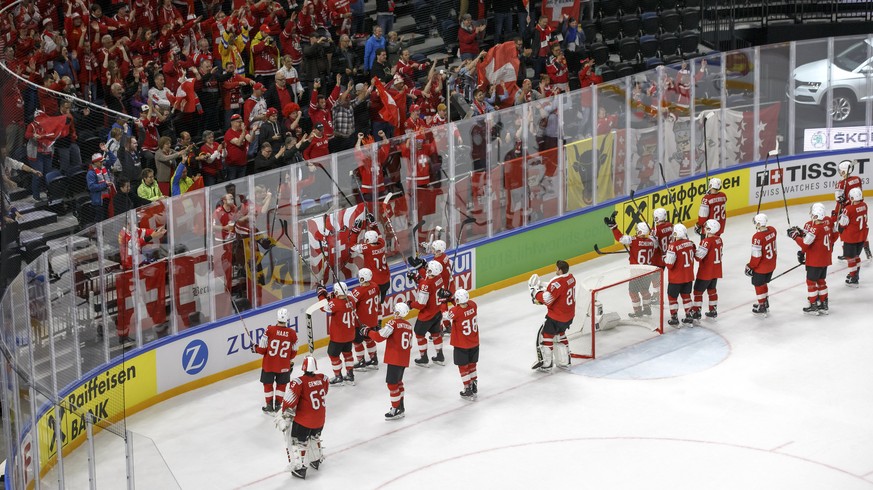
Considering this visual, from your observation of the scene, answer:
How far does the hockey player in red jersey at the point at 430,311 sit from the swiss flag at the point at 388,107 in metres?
3.84

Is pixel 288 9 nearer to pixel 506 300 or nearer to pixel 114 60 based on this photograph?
pixel 114 60

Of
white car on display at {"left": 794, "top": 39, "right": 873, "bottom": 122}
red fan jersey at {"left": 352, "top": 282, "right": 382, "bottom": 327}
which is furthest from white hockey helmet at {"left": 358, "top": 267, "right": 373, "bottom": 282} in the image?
white car on display at {"left": 794, "top": 39, "right": 873, "bottom": 122}

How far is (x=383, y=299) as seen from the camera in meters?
18.2

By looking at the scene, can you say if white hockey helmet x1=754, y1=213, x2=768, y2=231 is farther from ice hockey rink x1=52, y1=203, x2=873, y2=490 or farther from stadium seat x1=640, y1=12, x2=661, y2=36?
stadium seat x1=640, y1=12, x2=661, y2=36

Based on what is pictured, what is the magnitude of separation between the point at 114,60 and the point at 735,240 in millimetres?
9537

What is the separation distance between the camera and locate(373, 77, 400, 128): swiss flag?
20.4 meters

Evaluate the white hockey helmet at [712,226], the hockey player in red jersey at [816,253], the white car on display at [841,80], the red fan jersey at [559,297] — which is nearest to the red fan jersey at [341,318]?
the red fan jersey at [559,297]

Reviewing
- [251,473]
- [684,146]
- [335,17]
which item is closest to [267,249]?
[251,473]

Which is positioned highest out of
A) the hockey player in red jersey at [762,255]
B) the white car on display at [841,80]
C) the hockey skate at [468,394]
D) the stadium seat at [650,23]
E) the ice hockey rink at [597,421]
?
the stadium seat at [650,23]

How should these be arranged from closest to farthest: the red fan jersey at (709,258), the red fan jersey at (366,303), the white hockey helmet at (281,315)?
the white hockey helmet at (281,315) → the red fan jersey at (366,303) → the red fan jersey at (709,258)

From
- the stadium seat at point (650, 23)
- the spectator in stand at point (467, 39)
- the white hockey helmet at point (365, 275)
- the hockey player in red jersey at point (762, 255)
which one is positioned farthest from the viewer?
the stadium seat at point (650, 23)

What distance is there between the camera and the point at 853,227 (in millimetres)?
19047

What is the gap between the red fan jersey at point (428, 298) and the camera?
16812mm

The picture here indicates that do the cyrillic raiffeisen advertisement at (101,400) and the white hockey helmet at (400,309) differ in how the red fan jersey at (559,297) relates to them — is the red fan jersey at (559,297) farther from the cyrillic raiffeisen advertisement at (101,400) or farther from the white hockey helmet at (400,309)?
the cyrillic raiffeisen advertisement at (101,400)
